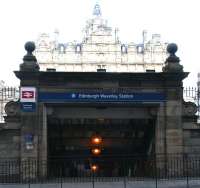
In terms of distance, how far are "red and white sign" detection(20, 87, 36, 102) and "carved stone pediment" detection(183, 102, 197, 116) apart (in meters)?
6.49

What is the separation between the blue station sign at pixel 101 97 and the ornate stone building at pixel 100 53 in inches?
3098

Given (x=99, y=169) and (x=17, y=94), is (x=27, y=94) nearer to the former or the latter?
(x=17, y=94)

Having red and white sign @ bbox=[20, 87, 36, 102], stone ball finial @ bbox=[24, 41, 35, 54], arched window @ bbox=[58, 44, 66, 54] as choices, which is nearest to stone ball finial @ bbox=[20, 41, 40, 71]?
stone ball finial @ bbox=[24, 41, 35, 54]

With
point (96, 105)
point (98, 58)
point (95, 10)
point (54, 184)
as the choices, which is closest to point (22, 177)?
point (54, 184)

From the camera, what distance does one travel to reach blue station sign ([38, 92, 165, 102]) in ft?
78.4

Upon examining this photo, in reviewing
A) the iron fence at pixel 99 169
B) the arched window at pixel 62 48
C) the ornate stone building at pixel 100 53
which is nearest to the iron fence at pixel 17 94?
the iron fence at pixel 99 169

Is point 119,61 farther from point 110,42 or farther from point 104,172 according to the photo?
point 104,172

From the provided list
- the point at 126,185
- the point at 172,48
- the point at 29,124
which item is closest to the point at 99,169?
the point at 29,124

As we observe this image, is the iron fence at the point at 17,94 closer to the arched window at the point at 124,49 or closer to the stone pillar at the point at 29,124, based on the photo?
the stone pillar at the point at 29,124

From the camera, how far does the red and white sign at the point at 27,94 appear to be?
23547mm

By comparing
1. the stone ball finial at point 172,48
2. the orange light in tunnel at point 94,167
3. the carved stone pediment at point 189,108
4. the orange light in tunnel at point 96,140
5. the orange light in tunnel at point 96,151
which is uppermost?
the stone ball finial at point 172,48

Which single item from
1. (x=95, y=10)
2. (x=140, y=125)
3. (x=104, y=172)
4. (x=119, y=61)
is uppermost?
(x=95, y=10)

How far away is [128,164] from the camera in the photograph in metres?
25.9

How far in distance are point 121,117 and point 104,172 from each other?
2850 millimetres
